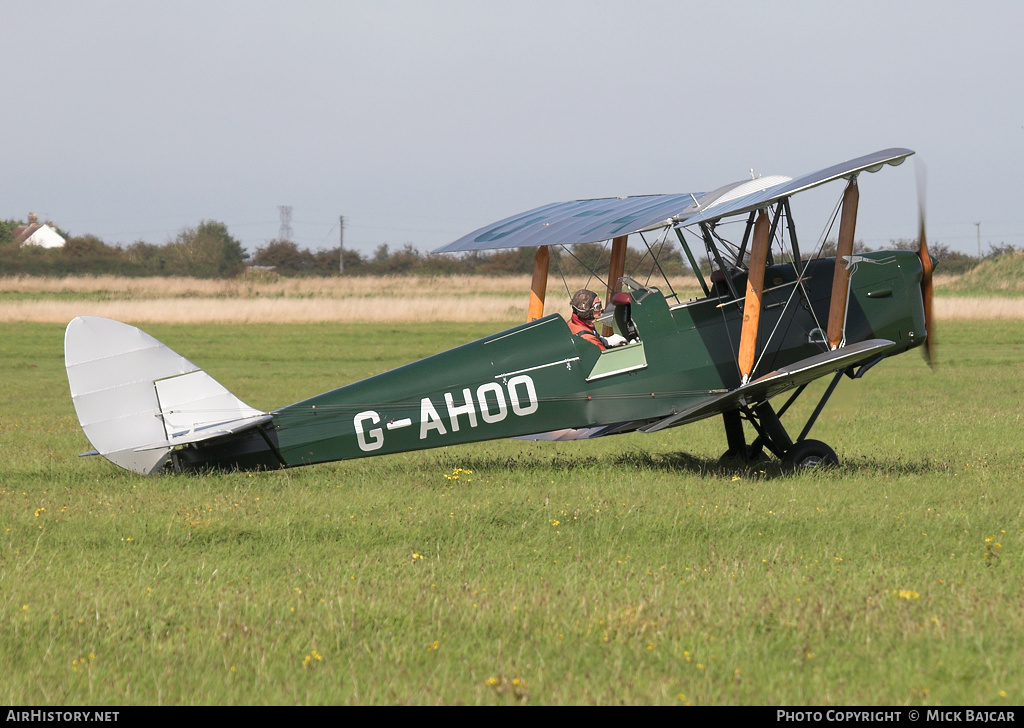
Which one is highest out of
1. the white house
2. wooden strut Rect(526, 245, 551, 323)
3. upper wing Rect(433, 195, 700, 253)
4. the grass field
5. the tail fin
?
the white house

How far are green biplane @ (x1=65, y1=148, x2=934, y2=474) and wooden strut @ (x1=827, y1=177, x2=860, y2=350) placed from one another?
0.02m

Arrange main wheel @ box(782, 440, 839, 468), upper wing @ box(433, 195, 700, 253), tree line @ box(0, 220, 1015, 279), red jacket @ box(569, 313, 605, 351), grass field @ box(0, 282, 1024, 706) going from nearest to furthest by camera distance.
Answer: grass field @ box(0, 282, 1024, 706) → upper wing @ box(433, 195, 700, 253) → red jacket @ box(569, 313, 605, 351) → main wheel @ box(782, 440, 839, 468) → tree line @ box(0, 220, 1015, 279)

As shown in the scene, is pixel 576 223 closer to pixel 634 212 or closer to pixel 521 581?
pixel 634 212

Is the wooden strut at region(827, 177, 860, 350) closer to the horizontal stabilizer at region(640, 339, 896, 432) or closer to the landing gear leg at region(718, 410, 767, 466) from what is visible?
the horizontal stabilizer at region(640, 339, 896, 432)

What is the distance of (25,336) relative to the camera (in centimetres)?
2847

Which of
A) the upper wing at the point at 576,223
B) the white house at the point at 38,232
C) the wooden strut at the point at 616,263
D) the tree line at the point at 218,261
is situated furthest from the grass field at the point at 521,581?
the white house at the point at 38,232

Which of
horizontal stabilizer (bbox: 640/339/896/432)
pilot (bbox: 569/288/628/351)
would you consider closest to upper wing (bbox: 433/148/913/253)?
pilot (bbox: 569/288/628/351)

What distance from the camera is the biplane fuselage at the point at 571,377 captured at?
842cm

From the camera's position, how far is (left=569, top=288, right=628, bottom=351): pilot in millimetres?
8719

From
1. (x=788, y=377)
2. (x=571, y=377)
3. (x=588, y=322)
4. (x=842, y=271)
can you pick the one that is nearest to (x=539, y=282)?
(x=588, y=322)

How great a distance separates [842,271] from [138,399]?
236 inches

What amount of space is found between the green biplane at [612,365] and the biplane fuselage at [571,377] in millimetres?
12

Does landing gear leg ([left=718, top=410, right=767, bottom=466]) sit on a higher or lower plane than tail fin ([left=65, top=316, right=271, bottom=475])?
lower

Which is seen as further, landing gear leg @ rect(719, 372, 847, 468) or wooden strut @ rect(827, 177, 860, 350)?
landing gear leg @ rect(719, 372, 847, 468)
